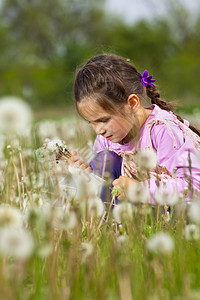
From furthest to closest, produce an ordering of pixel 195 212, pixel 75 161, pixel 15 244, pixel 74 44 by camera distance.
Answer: pixel 74 44 → pixel 75 161 → pixel 195 212 → pixel 15 244

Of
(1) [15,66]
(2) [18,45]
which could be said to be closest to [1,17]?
(2) [18,45]

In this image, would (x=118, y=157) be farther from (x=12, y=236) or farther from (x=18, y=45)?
(x=18, y=45)

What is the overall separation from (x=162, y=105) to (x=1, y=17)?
140 ft

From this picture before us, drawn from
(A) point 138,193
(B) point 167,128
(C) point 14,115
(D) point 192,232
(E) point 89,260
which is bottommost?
(E) point 89,260

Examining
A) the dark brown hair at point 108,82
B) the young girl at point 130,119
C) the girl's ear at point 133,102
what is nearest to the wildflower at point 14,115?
the young girl at point 130,119

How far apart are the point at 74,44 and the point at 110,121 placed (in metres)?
27.9

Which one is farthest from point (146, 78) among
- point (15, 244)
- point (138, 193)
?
point (15, 244)

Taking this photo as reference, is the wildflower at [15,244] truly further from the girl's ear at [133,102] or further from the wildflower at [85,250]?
the girl's ear at [133,102]

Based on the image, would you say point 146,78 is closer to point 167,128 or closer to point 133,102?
point 133,102

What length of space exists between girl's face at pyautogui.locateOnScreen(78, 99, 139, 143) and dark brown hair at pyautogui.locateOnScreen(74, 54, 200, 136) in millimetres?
39

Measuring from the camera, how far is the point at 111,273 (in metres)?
1.41

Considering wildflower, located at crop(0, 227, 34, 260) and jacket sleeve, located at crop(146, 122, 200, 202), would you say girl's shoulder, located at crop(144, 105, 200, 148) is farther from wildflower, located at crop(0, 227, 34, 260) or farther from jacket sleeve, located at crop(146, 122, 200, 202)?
wildflower, located at crop(0, 227, 34, 260)

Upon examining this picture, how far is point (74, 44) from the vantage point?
97.1 feet

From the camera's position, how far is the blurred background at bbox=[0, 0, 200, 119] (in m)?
26.6
